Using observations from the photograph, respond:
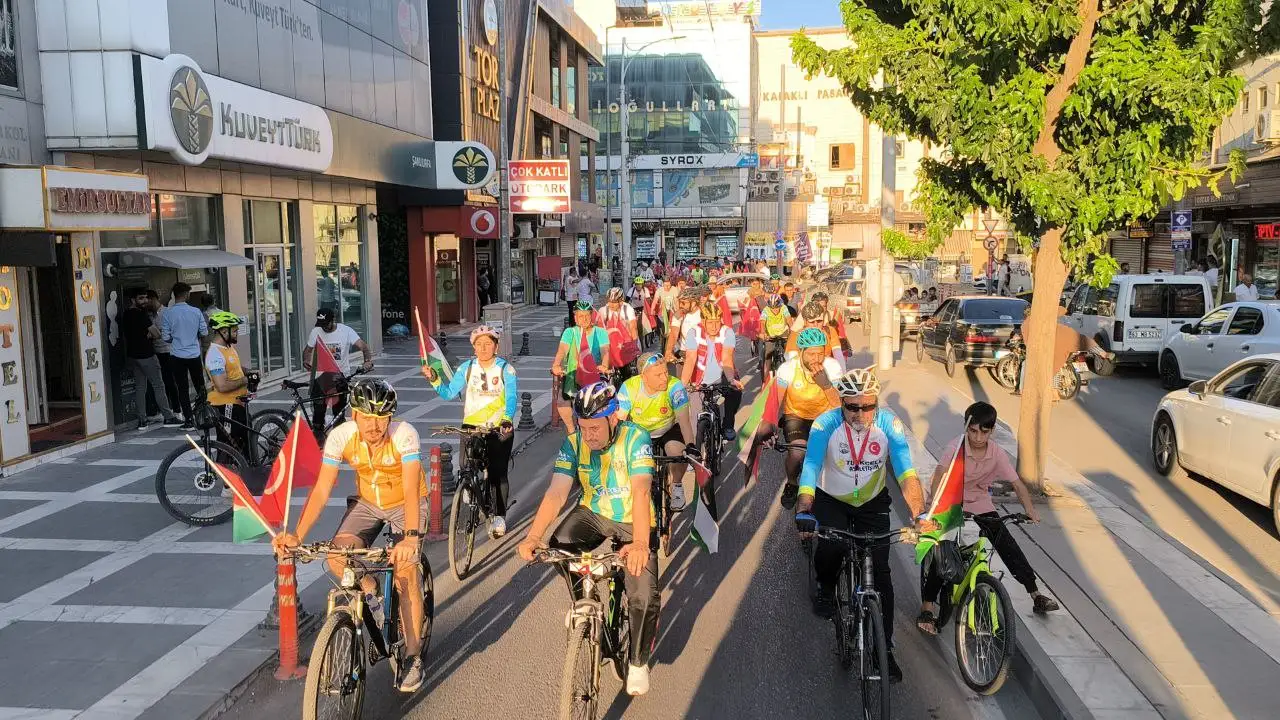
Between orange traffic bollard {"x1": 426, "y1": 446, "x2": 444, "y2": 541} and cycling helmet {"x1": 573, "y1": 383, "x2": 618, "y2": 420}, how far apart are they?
2778 millimetres

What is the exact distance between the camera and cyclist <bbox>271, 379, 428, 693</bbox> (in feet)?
18.7

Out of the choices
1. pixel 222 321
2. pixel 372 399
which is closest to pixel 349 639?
pixel 372 399

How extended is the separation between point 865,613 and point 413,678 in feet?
8.33

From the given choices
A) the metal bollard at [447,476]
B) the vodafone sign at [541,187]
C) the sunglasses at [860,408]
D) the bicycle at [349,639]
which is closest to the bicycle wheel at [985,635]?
the sunglasses at [860,408]

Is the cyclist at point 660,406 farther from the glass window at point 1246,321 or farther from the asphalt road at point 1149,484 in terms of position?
the glass window at point 1246,321

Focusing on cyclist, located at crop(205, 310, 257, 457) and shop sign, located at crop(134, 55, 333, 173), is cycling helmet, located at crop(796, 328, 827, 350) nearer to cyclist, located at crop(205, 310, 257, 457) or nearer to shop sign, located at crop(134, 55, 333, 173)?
cyclist, located at crop(205, 310, 257, 457)

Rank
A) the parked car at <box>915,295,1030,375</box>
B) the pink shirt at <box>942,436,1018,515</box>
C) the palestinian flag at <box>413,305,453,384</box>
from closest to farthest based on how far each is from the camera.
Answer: the pink shirt at <box>942,436,1018,515</box>, the palestinian flag at <box>413,305,453,384</box>, the parked car at <box>915,295,1030,375</box>

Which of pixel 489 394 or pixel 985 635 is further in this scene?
pixel 489 394

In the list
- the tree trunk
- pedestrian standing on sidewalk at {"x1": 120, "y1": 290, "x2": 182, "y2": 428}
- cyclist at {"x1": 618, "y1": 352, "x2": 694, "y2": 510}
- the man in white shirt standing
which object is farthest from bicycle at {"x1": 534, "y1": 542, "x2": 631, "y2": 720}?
pedestrian standing on sidewalk at {"x1": 120, "y1": 290, "x2": 182, "y2": 428}

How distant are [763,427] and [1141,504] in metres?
4.71

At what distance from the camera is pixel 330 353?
456 inches

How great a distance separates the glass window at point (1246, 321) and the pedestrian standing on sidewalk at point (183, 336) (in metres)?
15.3

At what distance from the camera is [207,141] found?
1413 centimetres

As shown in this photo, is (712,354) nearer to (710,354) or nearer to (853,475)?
(710,354)
